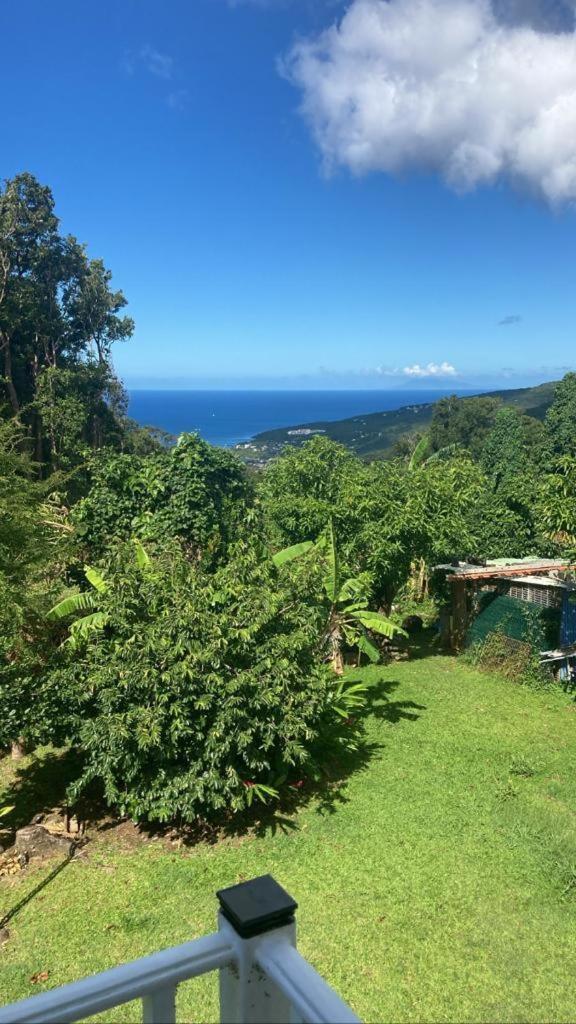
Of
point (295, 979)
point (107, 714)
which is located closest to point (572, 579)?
point (107, 714)

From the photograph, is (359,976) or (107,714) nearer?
(359,976)

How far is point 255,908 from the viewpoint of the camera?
1627 millimetres

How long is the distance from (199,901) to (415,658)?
344 inches

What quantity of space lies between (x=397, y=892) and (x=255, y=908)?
5.23m

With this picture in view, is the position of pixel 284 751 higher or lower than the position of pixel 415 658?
higher

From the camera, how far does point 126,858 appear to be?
6.96m

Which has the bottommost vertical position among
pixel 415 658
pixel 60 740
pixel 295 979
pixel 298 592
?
pixel 415 658

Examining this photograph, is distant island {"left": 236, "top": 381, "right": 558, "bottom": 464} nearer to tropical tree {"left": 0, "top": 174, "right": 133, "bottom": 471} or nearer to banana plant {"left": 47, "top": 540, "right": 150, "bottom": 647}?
tropical tree {"left": 0, "top": 174, "right": 133, "bottom": 471}

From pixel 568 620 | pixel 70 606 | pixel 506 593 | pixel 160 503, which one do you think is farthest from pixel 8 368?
pixel 568 620

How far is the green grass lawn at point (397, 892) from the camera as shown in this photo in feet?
16.1

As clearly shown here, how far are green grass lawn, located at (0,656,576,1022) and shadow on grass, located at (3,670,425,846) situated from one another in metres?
0.14

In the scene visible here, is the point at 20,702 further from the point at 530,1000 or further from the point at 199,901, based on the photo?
the point at 530,1000

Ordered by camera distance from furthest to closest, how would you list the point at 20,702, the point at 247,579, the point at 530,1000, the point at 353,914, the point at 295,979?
the point at 247,579 → the point at 20,702 → the point at 353,914 → the point at 530,1000 → the point at 295,979

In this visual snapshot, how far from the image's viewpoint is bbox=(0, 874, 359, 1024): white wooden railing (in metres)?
1.47
